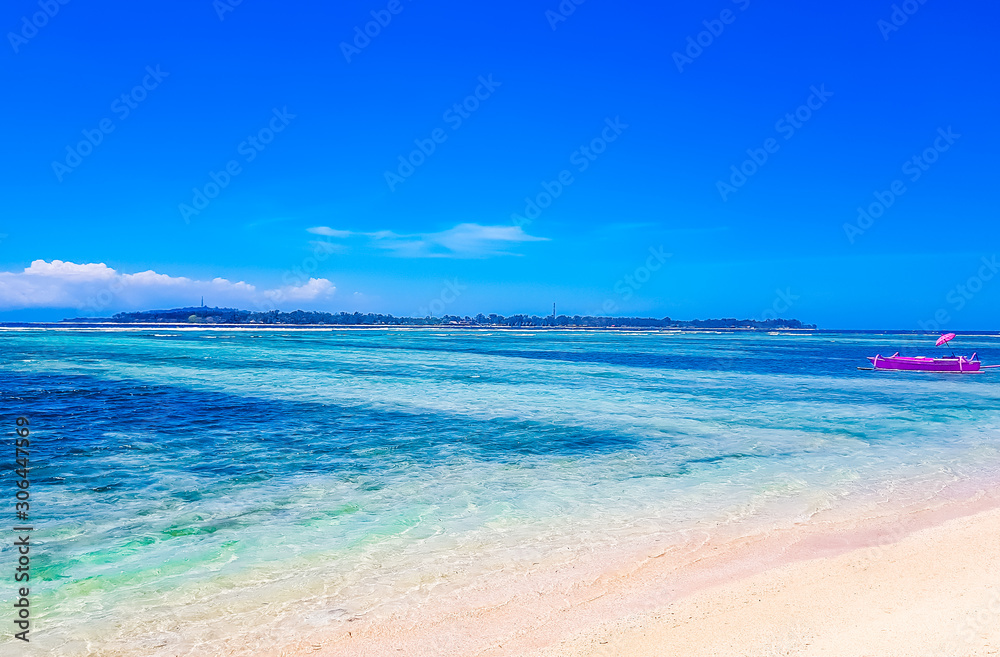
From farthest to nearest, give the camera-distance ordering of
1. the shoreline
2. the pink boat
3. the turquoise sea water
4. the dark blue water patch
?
the pink boat
the dark blue water patch
the turquoise sea water
the shoreline

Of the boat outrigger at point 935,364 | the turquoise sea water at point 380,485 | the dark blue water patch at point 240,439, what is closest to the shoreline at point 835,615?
the turquoise sea water at point 380,485

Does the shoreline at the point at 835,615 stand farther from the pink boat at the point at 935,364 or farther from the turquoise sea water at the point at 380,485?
the pink boat at the point at 935,364

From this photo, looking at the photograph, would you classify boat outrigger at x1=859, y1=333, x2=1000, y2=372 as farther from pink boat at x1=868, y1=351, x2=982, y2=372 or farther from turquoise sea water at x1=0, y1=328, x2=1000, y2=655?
turquoise sea water at x1=0, y1=328, x2=1000, y2=655

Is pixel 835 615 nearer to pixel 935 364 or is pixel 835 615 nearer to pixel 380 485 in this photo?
pixel 380 485

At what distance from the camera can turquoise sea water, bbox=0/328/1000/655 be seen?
6.38m

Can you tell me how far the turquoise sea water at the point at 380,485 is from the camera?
20.9ft

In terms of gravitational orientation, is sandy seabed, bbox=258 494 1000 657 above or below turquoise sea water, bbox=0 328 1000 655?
above

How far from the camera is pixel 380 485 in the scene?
35.2ft

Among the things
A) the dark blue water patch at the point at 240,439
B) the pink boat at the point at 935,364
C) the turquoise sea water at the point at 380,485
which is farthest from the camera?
the pink boat at the point at 935,364

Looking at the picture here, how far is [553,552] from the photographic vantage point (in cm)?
758

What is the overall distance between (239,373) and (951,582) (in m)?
33.0

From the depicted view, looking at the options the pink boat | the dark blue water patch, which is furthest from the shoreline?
the pink boat

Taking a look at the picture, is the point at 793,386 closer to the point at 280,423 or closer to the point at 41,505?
the point at 280,423

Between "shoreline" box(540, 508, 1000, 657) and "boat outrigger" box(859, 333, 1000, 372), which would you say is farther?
"boat outrigger" box(859, 333, 1000, 372)
